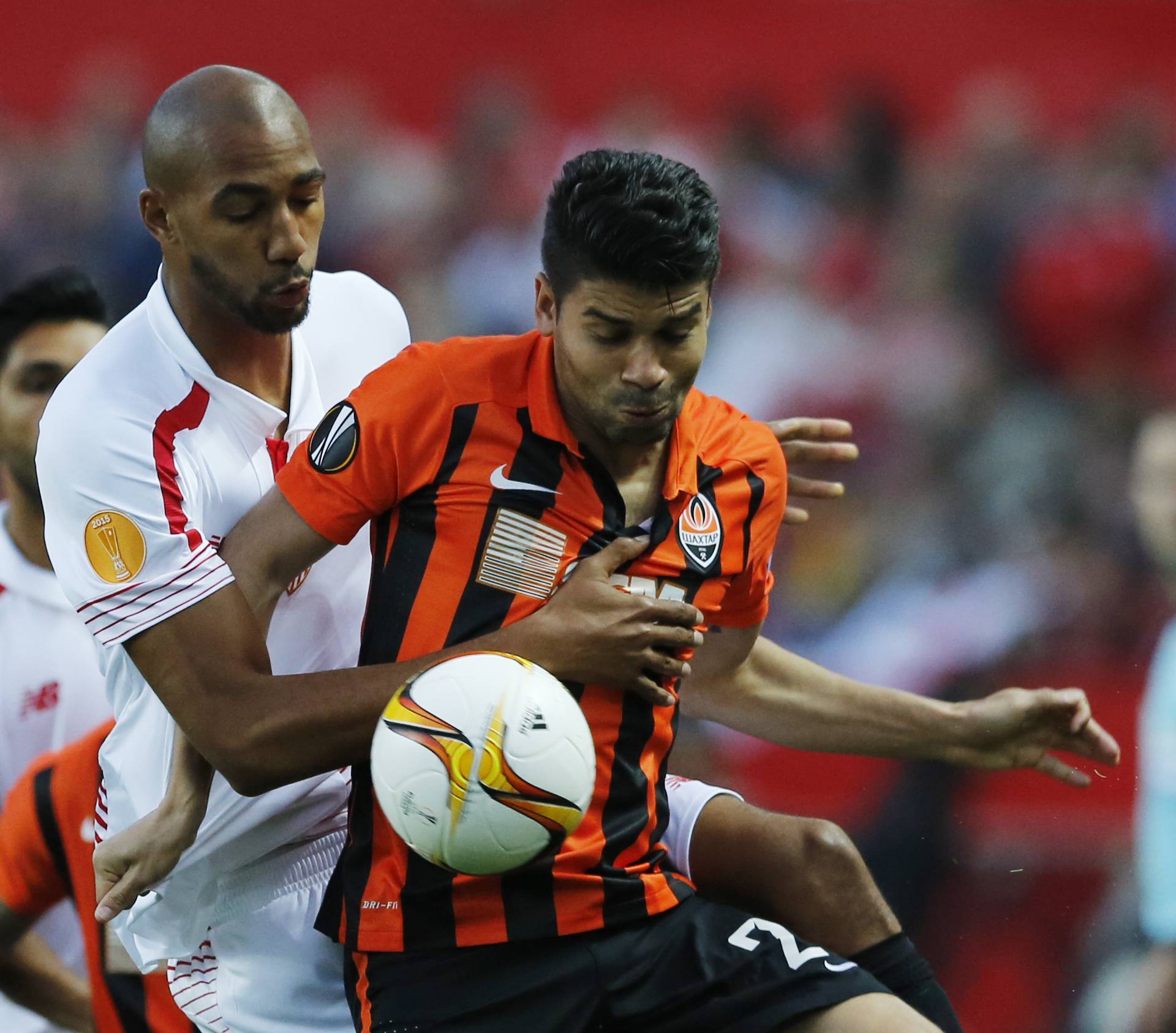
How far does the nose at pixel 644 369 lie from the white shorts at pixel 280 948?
0.99 m

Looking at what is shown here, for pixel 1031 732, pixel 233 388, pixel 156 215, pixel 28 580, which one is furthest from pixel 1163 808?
pixel 28 580

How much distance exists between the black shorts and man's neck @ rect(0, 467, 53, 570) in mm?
2726

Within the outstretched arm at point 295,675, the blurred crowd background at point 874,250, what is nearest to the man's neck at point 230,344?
the outstretched arm at point 295,675

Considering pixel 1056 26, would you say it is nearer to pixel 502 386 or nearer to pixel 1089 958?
pixel 1089 958

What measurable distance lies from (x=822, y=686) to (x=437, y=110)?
526cm

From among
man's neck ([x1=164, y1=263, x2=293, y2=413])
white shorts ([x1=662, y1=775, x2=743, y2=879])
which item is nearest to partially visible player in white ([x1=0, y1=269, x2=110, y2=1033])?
man's neck ([x1=164, y1=263, x2=293, y2=413])

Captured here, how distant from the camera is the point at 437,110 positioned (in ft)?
26.3

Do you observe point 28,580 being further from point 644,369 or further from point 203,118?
point 644,369

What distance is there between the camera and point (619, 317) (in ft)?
8.67

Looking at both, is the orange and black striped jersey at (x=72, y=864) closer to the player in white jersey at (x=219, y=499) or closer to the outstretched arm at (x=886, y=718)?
the player in white jersey at (x=219, y=499)

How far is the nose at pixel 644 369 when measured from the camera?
104 inches

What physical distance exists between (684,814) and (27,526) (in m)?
2.72

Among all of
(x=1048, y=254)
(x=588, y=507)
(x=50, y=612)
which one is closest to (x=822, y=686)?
(x=588, y=507)

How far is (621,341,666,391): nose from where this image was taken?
8.63 feet
